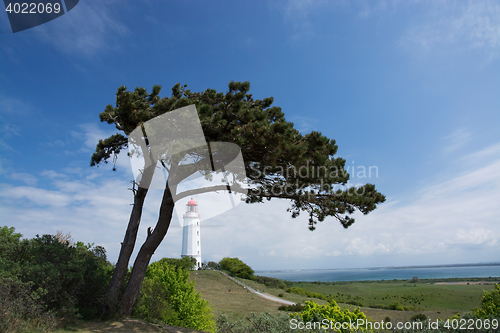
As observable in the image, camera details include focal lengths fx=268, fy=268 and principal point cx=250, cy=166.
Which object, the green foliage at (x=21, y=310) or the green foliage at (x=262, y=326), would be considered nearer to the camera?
the green foliage at (x=21, y=310)

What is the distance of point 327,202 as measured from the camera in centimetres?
791

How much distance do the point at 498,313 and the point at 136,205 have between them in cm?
1032

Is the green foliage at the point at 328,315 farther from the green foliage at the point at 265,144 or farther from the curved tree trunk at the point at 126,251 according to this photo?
the curved tree trunk at the point at 126,251

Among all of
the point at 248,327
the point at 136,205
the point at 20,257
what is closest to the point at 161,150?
the point at 136,205

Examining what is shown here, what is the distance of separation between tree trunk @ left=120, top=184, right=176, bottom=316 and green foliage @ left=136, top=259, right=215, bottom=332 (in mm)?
1030

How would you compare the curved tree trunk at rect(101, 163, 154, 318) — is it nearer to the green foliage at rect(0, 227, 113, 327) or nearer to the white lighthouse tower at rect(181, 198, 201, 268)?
the green foliage at rect(0, 227, 113, 327)

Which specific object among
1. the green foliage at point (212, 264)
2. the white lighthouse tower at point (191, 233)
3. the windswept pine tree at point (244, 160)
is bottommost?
the green foliage at point (212, 264)

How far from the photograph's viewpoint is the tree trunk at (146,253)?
7.63 meters

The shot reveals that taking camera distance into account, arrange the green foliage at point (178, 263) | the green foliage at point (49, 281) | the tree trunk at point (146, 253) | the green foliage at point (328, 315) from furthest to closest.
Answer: the green foliage at point (178, 263) → the tree trunk at point (146, 253) → the green foliage at point (328, 315) → the green foliage at point (49, 281)

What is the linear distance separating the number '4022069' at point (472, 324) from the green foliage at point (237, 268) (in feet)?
135

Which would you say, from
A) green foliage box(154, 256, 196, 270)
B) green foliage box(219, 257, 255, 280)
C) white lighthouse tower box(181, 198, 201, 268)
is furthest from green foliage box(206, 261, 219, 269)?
green foliage box(154, 256, 196, 270)

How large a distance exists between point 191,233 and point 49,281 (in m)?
33.4

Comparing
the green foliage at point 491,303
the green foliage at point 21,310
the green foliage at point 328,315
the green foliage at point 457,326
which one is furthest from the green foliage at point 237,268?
the green foliage at point 457,326

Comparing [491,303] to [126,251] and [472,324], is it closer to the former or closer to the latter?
[472,324]
